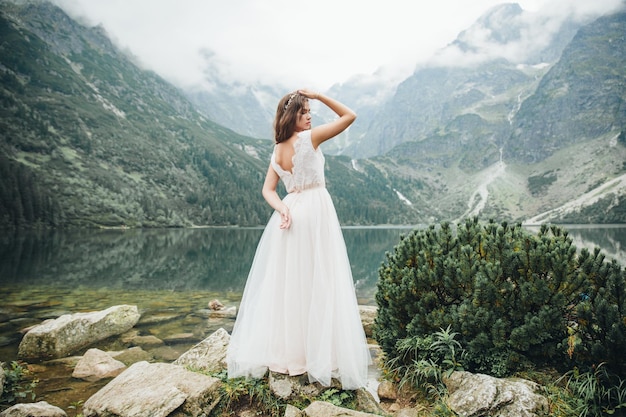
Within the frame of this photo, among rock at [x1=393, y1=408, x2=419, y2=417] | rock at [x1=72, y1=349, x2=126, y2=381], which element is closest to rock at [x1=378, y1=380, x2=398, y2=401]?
rock at [x1=393, y1=408, x2=419, y2=417]

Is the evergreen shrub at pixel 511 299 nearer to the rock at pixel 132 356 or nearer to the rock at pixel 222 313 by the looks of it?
the rock at pixel 132 356

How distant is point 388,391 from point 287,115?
4.28 metres

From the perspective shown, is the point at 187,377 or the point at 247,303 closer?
the point at 187,377

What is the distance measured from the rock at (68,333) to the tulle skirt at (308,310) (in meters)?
6.19

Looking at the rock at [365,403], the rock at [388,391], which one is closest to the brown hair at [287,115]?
the rock at [365,403]

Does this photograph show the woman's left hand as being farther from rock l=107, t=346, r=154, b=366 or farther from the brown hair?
rock l=107, t=346, r=154, b=366

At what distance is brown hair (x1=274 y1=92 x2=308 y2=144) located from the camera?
436 centimetres

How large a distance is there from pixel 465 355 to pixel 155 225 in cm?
11935

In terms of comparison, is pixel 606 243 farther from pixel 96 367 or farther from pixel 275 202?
pixel 96 367

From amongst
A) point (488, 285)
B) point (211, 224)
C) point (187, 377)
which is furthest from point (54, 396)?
point (211, 224)

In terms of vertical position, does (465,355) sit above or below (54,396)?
above

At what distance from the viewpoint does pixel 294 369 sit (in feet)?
14.1

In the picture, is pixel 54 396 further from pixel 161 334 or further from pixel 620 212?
pixel 620 212

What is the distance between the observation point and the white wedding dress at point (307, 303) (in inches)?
166
